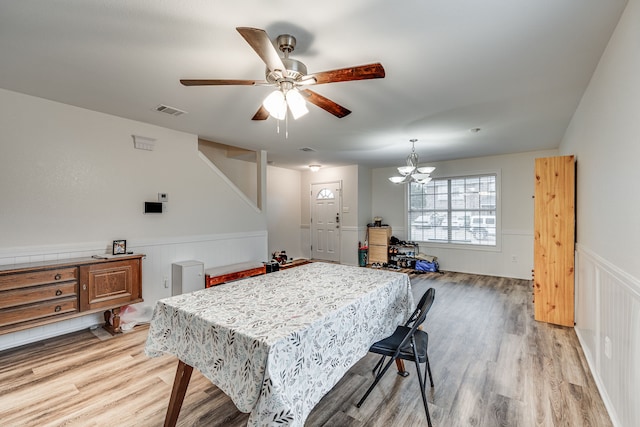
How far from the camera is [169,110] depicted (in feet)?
10.5

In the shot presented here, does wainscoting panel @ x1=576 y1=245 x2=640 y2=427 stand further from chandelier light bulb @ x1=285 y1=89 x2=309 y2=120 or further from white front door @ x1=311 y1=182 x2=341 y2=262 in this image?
white front door @ x1=311 y1=182 x2=341 y2=262

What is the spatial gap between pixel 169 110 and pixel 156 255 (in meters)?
1.84

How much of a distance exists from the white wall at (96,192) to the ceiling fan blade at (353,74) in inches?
113

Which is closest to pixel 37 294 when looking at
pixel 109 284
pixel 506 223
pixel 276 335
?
pixel 109 284

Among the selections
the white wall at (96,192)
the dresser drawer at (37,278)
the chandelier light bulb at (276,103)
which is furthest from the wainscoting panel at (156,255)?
the chandelier light bulb at (276,103)

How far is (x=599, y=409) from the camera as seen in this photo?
1.93 metres

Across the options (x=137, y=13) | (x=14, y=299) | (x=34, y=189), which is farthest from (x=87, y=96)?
(x=14, y=299)

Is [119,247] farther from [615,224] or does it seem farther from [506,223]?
[506,223]

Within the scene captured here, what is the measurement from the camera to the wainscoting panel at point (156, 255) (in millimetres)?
2859

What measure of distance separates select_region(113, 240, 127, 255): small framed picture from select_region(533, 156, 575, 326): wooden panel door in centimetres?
491

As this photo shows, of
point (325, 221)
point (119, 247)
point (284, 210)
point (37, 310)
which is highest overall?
point (284, 210)

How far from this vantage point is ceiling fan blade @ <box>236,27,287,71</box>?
1383 mm

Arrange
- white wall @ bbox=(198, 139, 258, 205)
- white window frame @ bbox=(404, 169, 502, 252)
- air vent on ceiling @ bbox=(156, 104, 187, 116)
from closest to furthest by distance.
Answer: air vent on ceiling @ bbox=(156, 104, 187, 116)
white wall @ bbox=(198, 139, 258, 205)
white window frame @ bbox=(404, 169, 502, 252)

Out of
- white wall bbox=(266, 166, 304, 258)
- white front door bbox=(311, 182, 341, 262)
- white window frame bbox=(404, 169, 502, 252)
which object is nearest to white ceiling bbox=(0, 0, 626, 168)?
white window frame bbox=(404, 169, 502, 252)
